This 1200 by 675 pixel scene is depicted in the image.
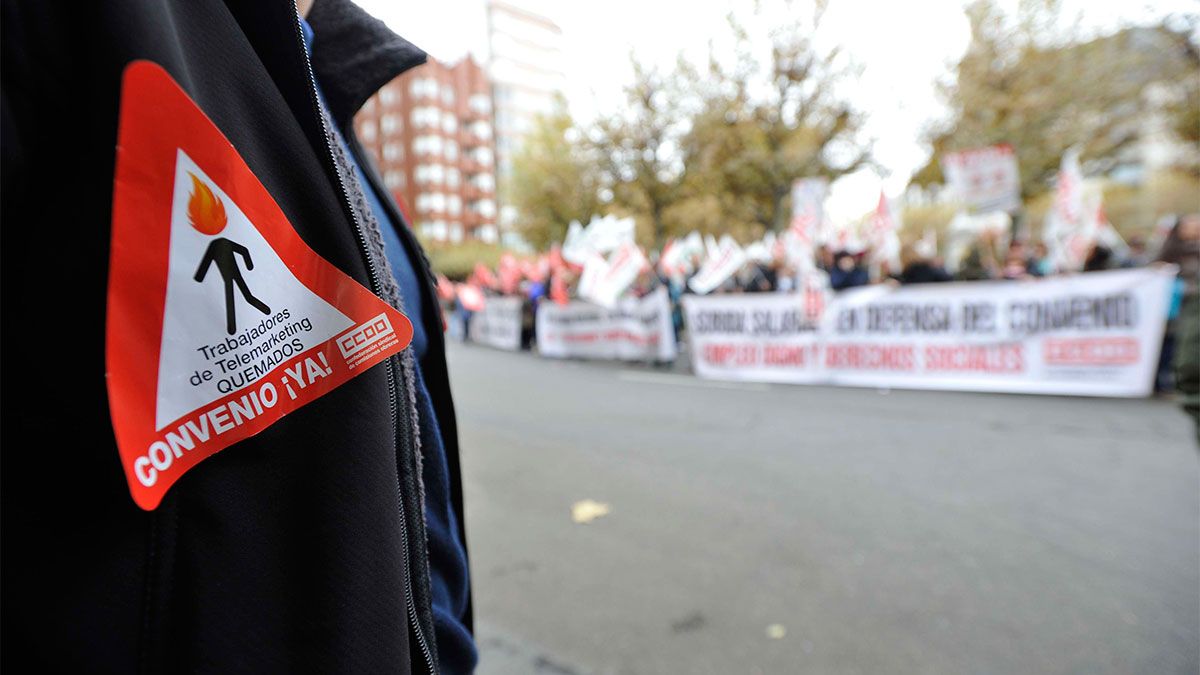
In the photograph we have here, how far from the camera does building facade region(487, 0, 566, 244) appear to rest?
78.8 metres

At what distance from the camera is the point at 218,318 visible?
611 millimetres

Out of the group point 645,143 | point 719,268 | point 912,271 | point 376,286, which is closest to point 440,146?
point 645,143

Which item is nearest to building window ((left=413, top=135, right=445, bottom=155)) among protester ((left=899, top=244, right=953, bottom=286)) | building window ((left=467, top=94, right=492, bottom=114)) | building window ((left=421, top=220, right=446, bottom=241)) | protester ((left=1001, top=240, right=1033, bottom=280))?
building window ((left=421, top=220, right=446, bottom=241))

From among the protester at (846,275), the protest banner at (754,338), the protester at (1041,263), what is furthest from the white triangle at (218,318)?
the protester at (1041,263)

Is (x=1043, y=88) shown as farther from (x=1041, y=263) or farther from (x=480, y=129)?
(x=480, y=129)

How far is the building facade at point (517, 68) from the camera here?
258ft

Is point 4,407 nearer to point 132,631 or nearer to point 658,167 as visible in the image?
point 132,631

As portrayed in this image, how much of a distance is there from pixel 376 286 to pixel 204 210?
Result: 0.70ft

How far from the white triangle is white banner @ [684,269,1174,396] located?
8858 millimetres

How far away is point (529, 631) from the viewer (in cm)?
281

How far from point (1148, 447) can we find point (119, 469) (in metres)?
6.65

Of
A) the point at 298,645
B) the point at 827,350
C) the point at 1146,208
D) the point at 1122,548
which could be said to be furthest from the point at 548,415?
the point at 1146,208

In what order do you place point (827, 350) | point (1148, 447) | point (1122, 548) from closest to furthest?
point (1122, 548) < point (1148, 447) < point (827, 350)

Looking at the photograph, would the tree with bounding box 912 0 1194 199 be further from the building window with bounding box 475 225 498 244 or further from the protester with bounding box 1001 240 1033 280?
the building window with bounding box 475 225 498 244
